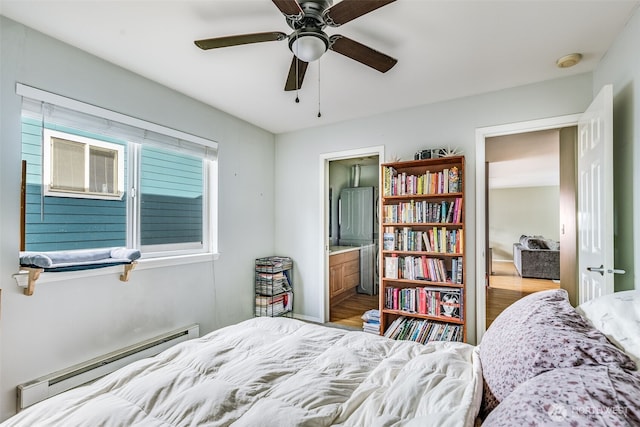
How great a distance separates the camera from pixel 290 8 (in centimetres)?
135

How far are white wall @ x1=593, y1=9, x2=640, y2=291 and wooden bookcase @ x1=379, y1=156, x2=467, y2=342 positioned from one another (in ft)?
3.33

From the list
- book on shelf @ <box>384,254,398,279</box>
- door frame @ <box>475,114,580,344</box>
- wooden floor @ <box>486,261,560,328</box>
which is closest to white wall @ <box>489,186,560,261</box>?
wooden floor @ <box>486,261,560,328</box>

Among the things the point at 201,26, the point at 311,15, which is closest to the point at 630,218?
the point at 311,15

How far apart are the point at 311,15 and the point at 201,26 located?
2.90 ft

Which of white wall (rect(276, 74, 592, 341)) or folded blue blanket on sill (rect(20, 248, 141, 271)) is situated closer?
folded blue blanket on sill (rect(20, 248, 141, 271))

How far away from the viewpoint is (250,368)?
1252 mm

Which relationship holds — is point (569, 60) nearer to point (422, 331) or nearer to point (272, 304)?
point (422, 331)

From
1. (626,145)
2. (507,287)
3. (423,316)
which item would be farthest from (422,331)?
(507,287)

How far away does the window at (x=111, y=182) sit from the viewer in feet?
6.52

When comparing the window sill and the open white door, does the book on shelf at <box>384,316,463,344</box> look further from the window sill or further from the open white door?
the window sill

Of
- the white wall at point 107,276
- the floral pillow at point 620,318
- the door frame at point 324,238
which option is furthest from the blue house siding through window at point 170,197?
the floral pillow at point 620,318

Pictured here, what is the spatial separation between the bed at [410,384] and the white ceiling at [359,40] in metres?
1.65

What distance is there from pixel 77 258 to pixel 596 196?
364 cm

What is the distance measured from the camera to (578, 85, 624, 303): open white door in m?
1.83
